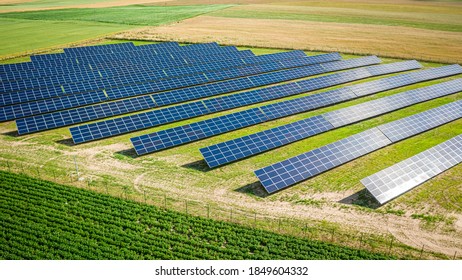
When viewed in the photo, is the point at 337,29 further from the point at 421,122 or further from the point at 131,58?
the point at 421,122

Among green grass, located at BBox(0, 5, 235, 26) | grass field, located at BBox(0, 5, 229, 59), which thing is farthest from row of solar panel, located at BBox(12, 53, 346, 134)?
green grass, located at BBox(0, 5, 235, 26)

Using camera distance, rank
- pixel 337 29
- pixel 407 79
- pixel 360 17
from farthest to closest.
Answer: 1. pixel 360 17
2. pixel 337 29
3. pixel 407 79

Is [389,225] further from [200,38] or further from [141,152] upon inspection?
[200,38]


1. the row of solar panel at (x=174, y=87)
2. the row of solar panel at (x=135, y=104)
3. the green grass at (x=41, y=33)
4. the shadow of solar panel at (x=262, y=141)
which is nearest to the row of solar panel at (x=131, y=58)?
the row of solar panel at (x=174, y=87)

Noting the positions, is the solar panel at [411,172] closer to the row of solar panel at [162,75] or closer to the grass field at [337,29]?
the row of solar panel at [162,75]

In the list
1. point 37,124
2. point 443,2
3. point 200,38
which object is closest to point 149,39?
point 200,38

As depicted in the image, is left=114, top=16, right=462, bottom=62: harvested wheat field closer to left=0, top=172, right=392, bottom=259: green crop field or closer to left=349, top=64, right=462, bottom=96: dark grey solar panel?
left=349, top=64, right=462, bottom=96: dark grey solar panel

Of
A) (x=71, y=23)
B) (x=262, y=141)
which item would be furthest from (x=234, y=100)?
(x=71, y=23)
